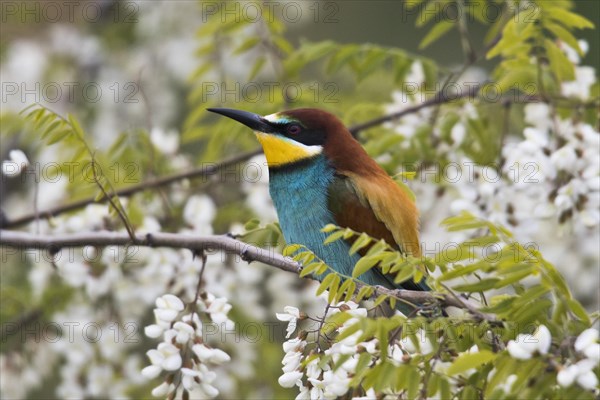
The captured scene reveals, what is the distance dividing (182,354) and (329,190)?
0.81 metres

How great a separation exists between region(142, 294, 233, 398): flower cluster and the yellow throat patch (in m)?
0.74

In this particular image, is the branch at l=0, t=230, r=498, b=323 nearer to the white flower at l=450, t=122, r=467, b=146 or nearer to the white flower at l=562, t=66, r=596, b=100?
the white flower at l=450, t=122, r=467, b=146

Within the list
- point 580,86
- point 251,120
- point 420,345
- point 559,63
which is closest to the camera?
point 420,345

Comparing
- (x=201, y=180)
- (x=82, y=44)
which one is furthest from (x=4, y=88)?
(x=201, y=180)

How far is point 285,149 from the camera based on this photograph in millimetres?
2934

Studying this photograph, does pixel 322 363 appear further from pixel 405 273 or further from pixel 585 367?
pixel 585 367

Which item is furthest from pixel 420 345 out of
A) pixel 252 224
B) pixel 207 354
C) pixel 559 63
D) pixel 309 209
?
pixel 559 63

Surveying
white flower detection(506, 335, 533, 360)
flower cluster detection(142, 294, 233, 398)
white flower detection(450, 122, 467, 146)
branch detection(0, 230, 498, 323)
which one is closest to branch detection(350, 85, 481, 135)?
white flower detection(450, 122, 467, 146)

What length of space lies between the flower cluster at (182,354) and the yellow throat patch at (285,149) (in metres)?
0.74

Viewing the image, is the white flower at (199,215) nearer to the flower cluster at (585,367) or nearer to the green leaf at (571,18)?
the green leaf at (571,18)

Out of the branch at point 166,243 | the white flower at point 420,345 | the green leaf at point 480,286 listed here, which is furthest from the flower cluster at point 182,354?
the green leaf at point 480,286

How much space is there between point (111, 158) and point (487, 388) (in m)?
2.01

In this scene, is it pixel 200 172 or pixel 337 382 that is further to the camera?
pixel 200 172

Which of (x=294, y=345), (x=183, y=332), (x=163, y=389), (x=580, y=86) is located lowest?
(x=163, y=389)
